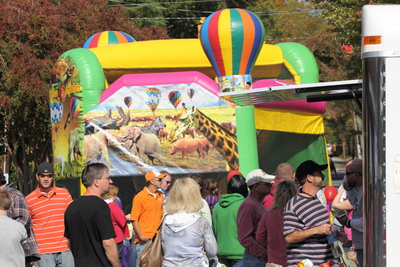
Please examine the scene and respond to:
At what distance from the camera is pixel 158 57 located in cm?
1580

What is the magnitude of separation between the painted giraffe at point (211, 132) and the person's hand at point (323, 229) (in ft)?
28.0

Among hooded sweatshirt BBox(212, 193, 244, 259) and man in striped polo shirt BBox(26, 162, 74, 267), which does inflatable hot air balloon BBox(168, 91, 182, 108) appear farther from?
hooded sweatshirt BBox(212, 193, 244, 259)

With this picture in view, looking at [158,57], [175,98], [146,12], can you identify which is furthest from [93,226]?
[146,12]

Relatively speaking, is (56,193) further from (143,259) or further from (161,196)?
(143,259)

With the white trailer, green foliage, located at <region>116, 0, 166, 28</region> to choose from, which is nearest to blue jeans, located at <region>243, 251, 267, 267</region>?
the white trailer

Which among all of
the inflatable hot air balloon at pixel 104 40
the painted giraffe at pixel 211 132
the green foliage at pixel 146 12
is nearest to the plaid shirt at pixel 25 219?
the painted giraffe at pixel 211 132

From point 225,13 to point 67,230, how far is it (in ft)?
31.6

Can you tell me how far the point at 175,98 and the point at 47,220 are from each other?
6.60 m

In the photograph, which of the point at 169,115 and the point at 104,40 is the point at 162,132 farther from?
the point at 104,40

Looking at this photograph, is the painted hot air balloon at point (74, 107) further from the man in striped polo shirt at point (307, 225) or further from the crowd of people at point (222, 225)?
the man in striped polo shirt at point (307, 225)

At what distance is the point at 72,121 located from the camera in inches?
554

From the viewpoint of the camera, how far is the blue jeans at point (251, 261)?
20.8 ft

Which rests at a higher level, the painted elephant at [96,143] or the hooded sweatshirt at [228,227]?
the painted elephant at [96,143]

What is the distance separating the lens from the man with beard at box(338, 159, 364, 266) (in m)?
6.21
